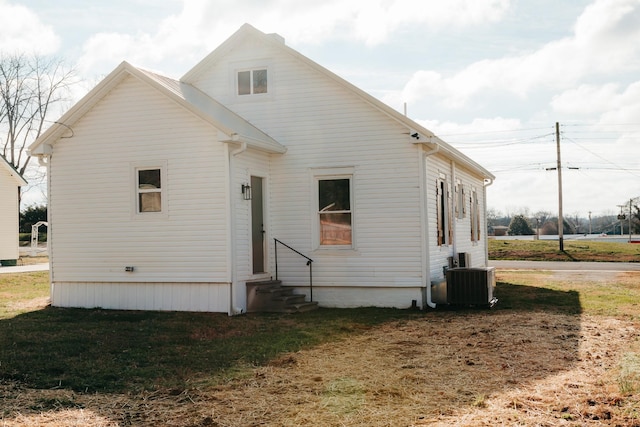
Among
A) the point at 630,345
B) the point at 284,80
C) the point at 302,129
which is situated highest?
the point at 284,80

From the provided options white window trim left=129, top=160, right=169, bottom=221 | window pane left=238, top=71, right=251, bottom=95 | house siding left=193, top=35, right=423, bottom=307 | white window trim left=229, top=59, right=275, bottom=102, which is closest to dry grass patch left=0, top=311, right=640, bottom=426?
house siding left=193, top=35, right=423, bottom=307

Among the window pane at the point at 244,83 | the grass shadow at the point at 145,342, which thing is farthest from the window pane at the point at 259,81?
the grass shadow at the point at 145,342

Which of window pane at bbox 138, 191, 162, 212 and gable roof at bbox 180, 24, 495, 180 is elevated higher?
gable roof at bbox 180, 24, 495, 180

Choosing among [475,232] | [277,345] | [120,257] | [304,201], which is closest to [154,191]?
[120,257]

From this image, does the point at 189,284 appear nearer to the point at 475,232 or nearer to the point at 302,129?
the point at 302,129

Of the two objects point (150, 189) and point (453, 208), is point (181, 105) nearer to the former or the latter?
point (150, 189)

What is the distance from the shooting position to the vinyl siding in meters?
14.2

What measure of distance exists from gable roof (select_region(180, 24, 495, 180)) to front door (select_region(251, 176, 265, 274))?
9.22 ft

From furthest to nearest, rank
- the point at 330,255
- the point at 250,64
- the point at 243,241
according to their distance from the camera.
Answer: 1. the point at 250,64
2. the point at 330,255
3. the point at 243,241

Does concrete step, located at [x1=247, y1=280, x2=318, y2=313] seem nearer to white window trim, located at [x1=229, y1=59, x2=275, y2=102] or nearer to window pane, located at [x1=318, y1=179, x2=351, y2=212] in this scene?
window pane, located at [x1=318, y1=179, x2=351, y2=212]

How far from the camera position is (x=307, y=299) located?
15477 millimetres

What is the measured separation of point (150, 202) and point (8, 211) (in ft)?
68.2

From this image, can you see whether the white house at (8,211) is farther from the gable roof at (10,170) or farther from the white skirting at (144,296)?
the white skirting at (144,296)

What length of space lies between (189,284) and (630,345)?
8.35 meters
